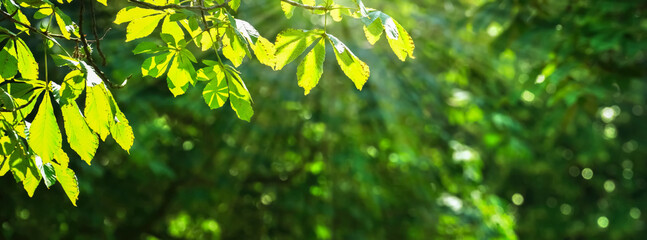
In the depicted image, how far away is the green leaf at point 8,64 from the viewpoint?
5.16ft

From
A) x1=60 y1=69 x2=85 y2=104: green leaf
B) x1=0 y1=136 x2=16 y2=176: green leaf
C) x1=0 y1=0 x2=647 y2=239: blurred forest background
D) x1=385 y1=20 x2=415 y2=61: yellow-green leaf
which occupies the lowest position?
x1=0 y1=0 x2=647 y2=239: blurred forest background

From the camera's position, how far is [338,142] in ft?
18.5

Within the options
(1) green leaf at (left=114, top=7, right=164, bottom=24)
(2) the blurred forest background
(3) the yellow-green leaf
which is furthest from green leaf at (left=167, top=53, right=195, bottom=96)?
(2) the blurred forest background

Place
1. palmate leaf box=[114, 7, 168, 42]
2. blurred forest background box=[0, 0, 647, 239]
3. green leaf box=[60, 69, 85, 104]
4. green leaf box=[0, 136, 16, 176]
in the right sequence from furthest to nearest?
blurred forest background box=[0, 0, 647, 239]
palmate leaf box=[114, 7, 168, 42]
green leaf box=[0, 136, 16, 176]
green leaf box=[60, 69, 85, 104]

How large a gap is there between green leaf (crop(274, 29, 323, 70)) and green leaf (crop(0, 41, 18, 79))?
1.89 ft

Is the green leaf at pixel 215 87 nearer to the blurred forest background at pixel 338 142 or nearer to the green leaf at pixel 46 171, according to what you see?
the green leaf at pixel 46 171

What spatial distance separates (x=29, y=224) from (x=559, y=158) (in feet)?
28.2

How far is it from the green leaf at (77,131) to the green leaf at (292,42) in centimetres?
44

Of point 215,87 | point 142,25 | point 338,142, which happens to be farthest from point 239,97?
point 338,142

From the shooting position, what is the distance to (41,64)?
4.04 meters

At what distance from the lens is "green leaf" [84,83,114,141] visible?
1.50 meters

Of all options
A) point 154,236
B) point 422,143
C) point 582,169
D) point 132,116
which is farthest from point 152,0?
point 582,169

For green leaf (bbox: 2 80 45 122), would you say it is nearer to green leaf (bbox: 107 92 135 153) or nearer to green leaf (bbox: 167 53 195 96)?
green leaf (bbox: 107 92 135 153)

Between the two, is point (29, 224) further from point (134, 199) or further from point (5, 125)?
point (5, 125)
